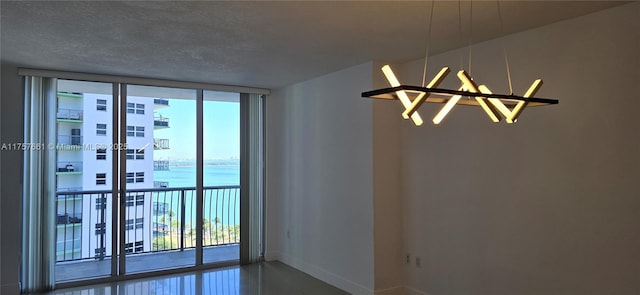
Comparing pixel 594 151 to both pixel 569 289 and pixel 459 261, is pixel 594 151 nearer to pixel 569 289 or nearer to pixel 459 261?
pixel 569 289

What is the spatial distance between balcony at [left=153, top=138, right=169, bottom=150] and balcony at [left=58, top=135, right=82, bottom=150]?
32.7 inches

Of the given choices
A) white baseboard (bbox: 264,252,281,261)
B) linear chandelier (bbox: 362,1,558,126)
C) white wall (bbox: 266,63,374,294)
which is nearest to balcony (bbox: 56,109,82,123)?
white wall (bbox: 266,63,374,294)

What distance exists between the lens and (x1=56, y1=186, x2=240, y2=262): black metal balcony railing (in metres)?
5.06

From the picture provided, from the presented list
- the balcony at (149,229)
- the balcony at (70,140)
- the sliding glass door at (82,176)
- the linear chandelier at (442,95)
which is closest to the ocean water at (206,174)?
the balcony at (149,229)

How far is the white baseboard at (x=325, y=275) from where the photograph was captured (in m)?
4.45

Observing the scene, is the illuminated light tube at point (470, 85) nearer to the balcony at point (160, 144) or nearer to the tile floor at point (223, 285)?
the tile floor at point (223, 285)

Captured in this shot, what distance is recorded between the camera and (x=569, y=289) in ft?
9.85

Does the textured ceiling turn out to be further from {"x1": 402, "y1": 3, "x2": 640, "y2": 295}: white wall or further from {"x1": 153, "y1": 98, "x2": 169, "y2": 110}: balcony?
{"x1": 153, "y1": 98, "x2": 169, "y2": 110}: balcony

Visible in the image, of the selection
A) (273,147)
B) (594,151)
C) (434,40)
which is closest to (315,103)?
(273,147)

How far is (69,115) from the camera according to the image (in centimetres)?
487

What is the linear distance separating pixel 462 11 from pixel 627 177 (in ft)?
4.95

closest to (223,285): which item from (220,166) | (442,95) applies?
(220,166)

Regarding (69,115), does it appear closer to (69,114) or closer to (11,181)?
(69,114)

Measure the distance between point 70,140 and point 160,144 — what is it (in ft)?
3.25
